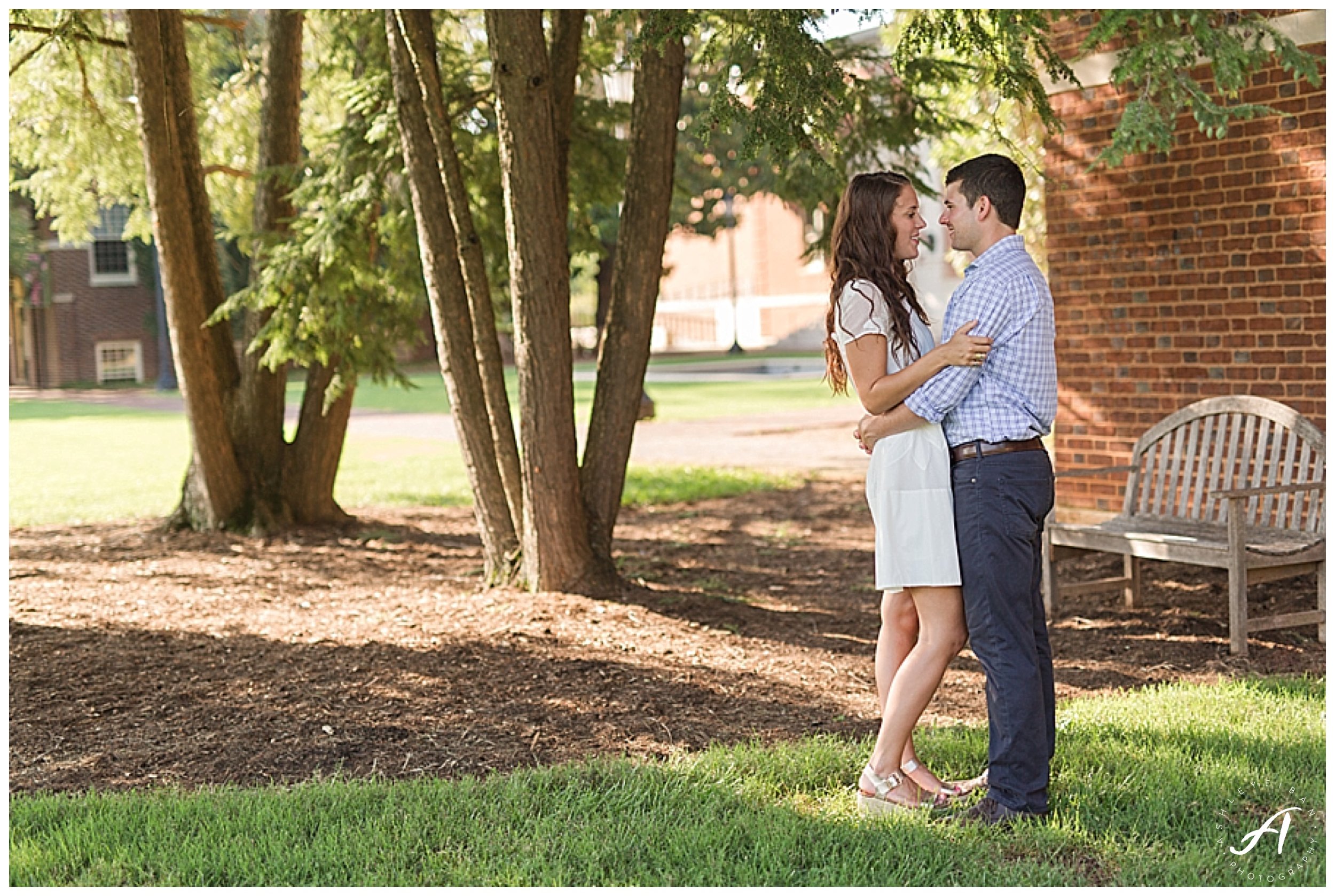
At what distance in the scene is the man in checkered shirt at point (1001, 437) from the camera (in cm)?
404

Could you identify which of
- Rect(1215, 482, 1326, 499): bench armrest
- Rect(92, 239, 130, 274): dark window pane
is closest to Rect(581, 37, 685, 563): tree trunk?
Rect(1215, 482, 1326, 499): bench armrest

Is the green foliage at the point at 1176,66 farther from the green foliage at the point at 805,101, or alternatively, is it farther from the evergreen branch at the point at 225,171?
the evergreen branch at the point at 225,171

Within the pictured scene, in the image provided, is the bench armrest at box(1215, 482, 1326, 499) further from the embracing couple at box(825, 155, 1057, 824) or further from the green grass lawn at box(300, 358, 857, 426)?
the green grass lawn at box(300, 358, 857, 426)

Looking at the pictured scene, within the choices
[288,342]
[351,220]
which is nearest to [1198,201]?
[351,220]

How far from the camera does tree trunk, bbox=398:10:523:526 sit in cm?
777

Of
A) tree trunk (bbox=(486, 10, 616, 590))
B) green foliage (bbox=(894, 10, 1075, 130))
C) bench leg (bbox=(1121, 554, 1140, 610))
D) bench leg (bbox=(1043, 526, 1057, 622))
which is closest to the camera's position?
green foliage (bbox=(894, 10, 1075, 130))

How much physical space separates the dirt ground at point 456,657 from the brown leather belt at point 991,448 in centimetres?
185

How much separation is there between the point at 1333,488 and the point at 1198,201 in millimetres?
3230

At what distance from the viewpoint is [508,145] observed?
24.4 feet

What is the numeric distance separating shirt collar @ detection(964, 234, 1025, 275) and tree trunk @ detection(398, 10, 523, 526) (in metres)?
4.06

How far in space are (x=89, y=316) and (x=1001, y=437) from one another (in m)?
39.7

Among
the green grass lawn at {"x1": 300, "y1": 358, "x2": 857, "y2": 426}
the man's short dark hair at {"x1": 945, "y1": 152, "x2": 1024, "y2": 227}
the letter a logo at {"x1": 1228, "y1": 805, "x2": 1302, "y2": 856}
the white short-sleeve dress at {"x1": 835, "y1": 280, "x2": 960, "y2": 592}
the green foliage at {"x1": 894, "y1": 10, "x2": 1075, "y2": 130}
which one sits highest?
the green foliage at {"x1": 894, "y1": 10, "x2": 1075, "y2": 130}

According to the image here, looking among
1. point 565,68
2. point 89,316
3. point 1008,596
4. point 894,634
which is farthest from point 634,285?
point 89,316

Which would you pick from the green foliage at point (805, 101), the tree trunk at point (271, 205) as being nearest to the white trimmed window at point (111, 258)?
the tree trunk at point (271, 205)
